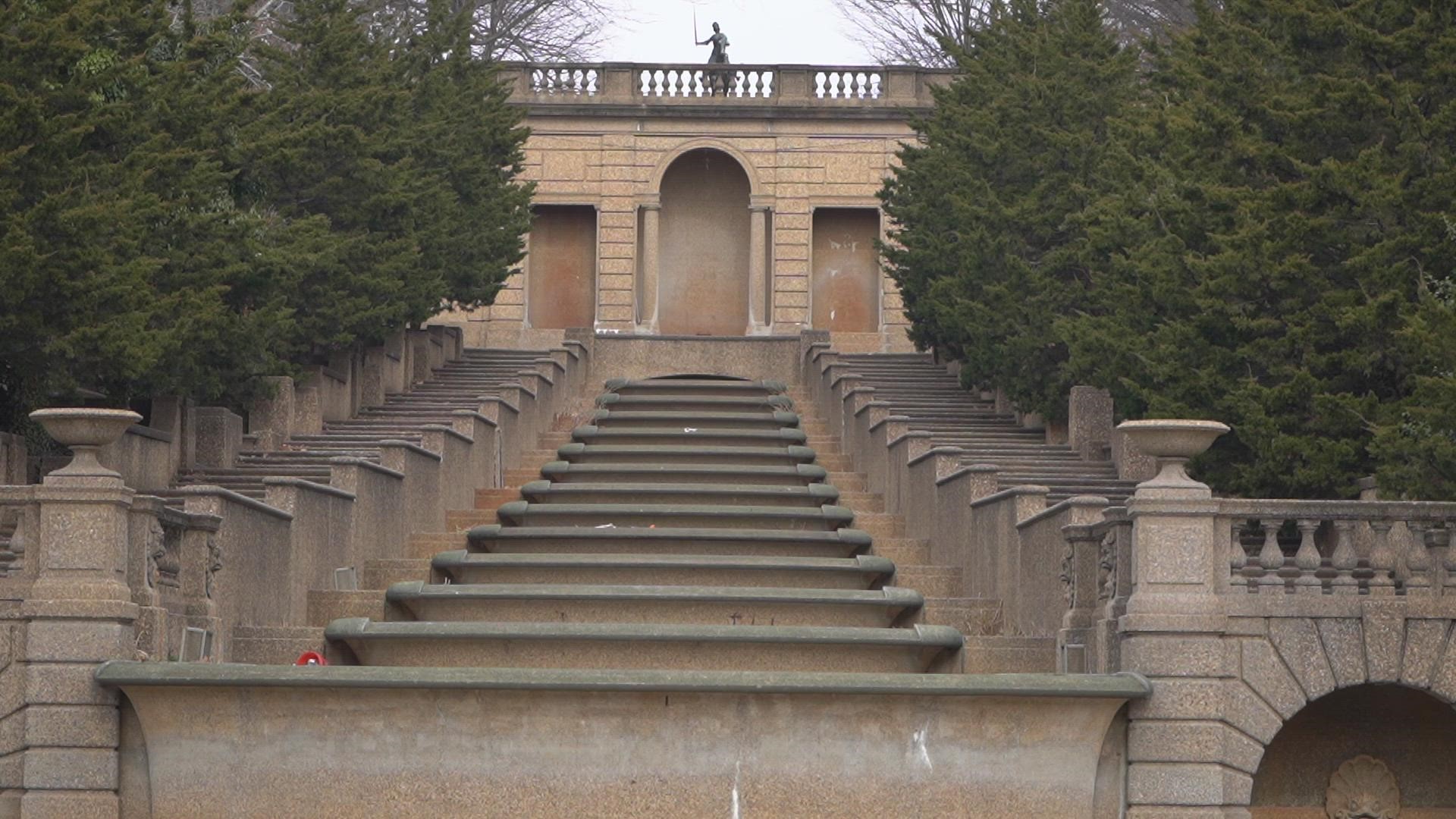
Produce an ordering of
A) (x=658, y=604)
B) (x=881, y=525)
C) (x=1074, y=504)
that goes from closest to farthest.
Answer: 1. (x=1074, y=504)
2. (x=658, y=604)
3. (x=881, y=525)

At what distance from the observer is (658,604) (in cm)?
1989

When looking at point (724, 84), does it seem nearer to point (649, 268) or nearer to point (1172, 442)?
point (649, 268)

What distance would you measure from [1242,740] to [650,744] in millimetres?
4056

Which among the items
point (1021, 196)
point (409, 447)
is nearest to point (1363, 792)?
point (409, 447)

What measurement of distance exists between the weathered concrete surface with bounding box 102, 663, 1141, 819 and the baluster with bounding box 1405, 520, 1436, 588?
2111 mm

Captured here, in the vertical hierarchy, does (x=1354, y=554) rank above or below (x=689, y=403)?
below

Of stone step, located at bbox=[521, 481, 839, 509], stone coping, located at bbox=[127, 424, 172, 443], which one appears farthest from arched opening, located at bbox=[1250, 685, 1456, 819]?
stone coping, located at bbox=[127, 424, 172, 443]

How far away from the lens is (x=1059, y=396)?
103 feet

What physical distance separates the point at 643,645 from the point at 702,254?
3395 centimetres

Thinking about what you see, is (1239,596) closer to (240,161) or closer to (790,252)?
(240,161)

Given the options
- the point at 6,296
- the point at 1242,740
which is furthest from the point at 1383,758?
the point at 6,296

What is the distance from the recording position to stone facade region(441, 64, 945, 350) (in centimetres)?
4916

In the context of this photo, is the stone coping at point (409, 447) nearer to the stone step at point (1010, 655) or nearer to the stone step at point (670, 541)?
the stone step at point (670, 541)

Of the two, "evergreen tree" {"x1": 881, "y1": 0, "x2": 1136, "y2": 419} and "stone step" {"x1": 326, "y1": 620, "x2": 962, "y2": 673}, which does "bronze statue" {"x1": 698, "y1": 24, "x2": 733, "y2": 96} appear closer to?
"evergreen tree" {"x1": 881, "y1": 0, "x2": 1136, "y2": 419}
